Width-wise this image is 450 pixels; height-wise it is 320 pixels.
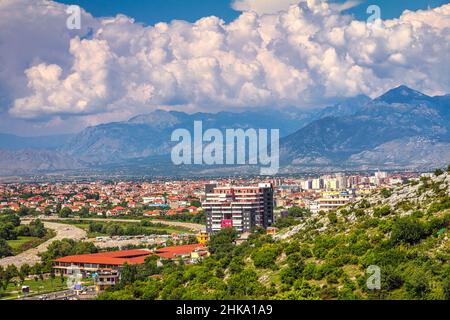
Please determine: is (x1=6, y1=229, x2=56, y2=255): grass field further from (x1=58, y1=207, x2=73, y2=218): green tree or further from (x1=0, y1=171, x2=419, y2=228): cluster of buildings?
(x1=58, y1=207, x2=73, y2=218): green tree

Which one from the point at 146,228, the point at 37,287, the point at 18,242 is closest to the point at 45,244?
the point at 18,242

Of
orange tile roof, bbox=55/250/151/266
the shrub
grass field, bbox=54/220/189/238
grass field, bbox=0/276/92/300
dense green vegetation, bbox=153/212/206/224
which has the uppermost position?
the shrub

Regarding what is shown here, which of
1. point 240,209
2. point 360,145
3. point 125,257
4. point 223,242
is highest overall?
point 360,145

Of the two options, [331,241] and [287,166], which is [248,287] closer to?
[331,241]

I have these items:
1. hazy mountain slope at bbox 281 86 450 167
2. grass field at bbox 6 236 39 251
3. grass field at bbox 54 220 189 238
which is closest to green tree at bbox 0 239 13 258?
grass field at bbox 6 236 39 251

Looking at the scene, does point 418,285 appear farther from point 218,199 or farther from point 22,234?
point 22,234

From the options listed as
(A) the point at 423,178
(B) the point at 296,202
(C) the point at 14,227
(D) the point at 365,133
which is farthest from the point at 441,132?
(A) the point at 423,178
